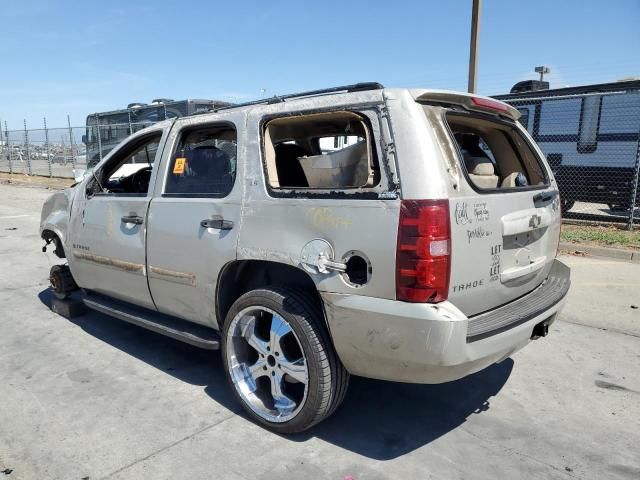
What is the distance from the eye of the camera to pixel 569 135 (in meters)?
11.0

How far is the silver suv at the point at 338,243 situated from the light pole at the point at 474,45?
23.2 feet

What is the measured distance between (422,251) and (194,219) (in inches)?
64.1

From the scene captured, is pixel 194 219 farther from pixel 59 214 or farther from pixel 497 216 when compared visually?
pixel 59 214

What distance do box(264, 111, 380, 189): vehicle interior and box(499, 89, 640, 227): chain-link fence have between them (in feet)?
25.8

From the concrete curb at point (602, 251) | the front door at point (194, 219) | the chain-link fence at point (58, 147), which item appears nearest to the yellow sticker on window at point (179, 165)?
the front door at point (194, 219)

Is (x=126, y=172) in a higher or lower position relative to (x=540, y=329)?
higher

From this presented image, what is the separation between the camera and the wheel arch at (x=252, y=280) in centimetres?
299

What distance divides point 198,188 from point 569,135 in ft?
32.9

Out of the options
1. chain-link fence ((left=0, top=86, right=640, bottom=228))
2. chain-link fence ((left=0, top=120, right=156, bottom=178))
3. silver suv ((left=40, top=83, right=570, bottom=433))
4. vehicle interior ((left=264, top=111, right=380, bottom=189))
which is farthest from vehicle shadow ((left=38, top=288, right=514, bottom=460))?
chain-link fence ((left=0, top=120, right=156, bottom=178))

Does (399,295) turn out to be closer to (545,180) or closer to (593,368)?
(545,180)

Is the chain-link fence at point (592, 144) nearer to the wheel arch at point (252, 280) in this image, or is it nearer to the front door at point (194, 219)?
the front door at point (194, 219)

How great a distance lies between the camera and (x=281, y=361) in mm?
2961

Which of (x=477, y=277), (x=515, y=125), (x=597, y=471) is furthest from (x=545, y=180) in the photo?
(x=597, y=471)

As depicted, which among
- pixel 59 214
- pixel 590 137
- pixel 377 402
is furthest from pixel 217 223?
pixel 590 137
